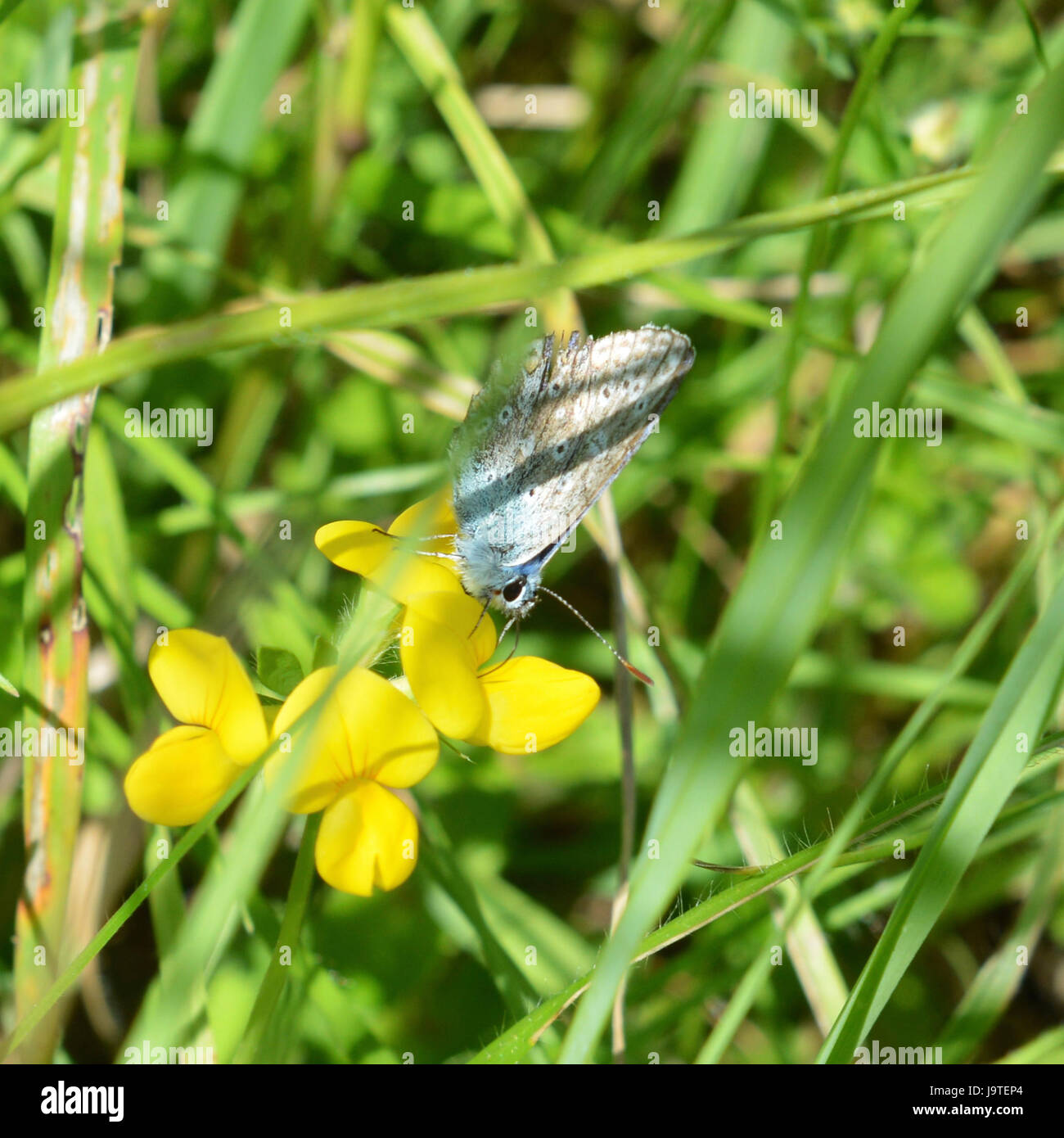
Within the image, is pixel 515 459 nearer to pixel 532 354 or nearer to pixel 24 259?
pixel 532 354

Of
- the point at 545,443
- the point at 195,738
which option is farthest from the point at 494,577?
the point at 195,738

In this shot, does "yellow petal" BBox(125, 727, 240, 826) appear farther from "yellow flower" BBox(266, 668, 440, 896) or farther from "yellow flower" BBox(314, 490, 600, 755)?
"yellow flower" BBox(314, 490, 600, 755)

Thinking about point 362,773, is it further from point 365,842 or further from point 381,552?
point 381,552

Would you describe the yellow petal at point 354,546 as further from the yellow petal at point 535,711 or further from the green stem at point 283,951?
the green stem at point 283,951

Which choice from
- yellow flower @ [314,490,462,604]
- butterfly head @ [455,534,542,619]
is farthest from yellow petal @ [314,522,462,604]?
butterfly head @ [455,534,542,619]

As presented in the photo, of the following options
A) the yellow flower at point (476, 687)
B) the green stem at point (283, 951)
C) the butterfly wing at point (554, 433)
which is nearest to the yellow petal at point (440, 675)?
the yellow flower at point (476, 687)

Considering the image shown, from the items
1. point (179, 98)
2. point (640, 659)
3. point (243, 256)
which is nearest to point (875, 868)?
point (640, 659)
